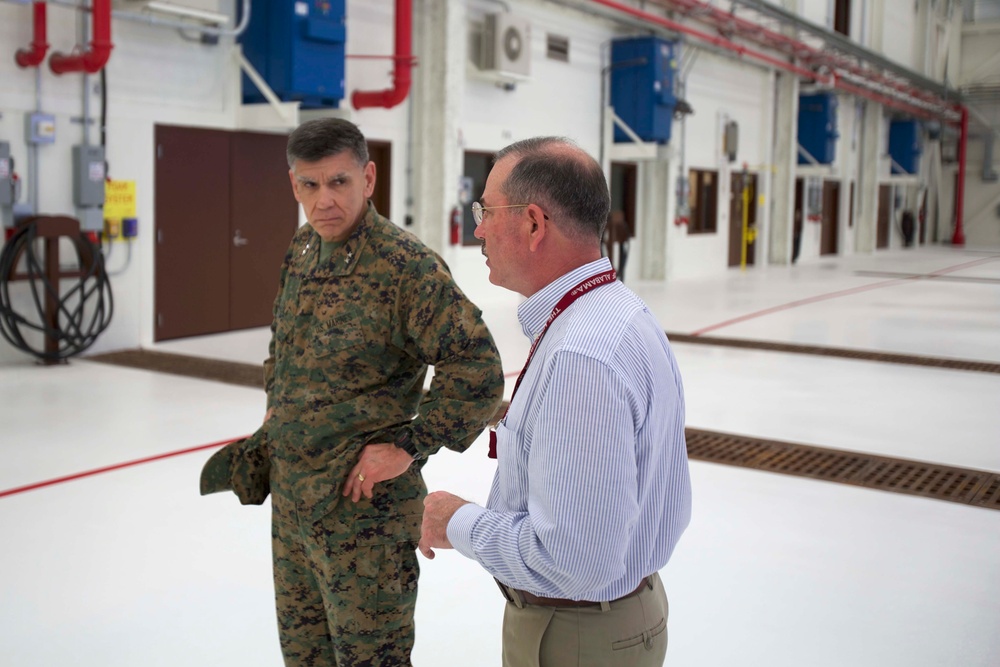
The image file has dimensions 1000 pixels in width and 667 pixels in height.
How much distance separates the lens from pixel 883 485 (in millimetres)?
4793

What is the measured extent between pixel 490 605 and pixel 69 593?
1425 millimetres

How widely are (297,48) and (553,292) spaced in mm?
7930

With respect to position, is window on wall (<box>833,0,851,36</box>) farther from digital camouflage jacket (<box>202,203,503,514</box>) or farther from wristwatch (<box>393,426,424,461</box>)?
wristwatch (<box>393,426,424,461</box>)

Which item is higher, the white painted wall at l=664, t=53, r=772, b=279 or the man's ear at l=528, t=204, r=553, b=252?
the white painted wall at l=664, t=53, r=772, b=279

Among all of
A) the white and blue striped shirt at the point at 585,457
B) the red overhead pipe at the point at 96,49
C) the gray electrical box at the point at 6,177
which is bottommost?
the white and blue striped shirt at the point at 585,457

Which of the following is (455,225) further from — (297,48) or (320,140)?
(320,140)

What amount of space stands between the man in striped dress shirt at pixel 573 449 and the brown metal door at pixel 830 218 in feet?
77.7

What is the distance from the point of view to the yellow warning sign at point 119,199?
26.9 feet

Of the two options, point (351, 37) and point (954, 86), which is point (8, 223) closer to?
point (351, 37)

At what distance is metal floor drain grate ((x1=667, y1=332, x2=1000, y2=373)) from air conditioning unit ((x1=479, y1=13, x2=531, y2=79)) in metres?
4.05

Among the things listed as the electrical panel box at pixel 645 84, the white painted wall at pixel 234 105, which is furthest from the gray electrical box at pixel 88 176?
the electrical panel box at pixel 645 84

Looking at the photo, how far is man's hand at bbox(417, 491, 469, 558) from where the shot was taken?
61.2 inches

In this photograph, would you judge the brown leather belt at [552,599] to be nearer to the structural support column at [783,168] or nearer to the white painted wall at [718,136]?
the white painted wall at [718,136]

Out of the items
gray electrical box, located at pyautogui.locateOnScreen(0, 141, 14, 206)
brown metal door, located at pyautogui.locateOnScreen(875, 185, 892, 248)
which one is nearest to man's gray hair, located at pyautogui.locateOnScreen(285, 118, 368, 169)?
gray electrical box, located at pyautogui.locateOnScreen(0, 141, 14, 206)
